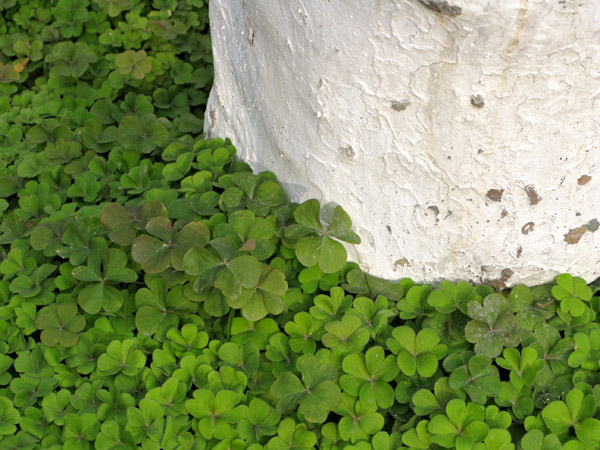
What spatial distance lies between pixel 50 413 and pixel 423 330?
1.32 m

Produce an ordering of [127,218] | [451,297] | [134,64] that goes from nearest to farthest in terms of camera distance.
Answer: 1. [451,297]
2. [127,218]
3. [134,64]

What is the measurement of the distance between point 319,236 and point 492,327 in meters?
0.69

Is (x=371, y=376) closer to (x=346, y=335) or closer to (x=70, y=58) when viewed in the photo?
(x=346, y=335)

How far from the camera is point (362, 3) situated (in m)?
1.68

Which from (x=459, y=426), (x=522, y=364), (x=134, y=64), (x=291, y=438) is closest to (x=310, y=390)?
(x=291, y=438)

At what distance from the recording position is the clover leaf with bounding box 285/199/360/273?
6.99ft

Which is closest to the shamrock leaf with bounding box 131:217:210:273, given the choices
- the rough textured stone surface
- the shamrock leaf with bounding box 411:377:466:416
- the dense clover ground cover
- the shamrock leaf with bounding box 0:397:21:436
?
the dense clover ground cover

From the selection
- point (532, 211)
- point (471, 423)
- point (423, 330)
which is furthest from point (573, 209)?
point (471, 423)

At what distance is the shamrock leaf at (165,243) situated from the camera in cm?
212

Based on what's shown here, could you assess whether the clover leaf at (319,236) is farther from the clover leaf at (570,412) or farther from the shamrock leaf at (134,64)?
the shamrock leaf at (134,64)

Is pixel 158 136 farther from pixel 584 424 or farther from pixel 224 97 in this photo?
pixel 584 424

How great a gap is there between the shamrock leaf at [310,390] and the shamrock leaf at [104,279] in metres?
0.70

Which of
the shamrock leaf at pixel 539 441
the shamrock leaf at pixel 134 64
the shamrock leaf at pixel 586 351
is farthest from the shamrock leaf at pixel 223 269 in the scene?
the shamrock leaf at pixel 134 64

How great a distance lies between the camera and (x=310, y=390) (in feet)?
6.31
